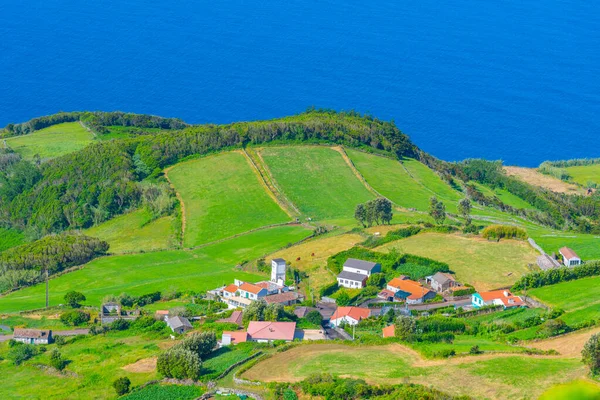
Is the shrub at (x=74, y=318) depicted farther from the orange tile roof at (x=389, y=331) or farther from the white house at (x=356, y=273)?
the orange tile roof at (x=389, y=331)

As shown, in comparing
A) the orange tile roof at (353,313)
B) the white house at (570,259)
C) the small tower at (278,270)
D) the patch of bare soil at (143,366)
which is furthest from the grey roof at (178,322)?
the white house at (570,259)

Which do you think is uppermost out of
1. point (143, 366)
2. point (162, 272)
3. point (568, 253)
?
point (162, 272)

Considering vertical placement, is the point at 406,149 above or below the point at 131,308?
above

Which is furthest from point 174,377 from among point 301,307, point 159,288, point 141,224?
point 141,224

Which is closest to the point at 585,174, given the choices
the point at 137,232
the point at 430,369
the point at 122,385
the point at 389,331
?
the point at 137,232

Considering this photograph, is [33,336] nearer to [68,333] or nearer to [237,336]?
[68,333]

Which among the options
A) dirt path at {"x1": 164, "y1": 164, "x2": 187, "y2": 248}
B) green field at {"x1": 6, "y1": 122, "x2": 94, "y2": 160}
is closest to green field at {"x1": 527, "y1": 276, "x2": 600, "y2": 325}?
dirt path at {"x1": 164, "y1": 164, "x2": 187, "y2": 248}

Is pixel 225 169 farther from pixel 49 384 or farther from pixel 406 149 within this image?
pixel 49 384
